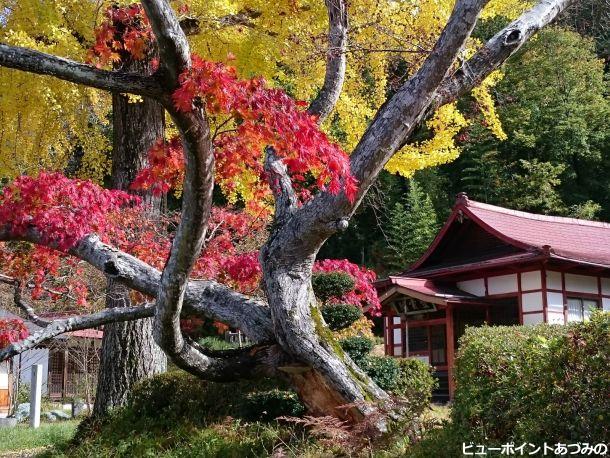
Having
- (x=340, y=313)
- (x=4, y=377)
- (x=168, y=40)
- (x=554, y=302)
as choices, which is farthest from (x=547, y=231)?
(x=168, y=40)

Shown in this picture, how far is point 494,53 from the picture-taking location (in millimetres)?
5855

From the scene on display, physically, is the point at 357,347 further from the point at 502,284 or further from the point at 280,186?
the point at 502,284

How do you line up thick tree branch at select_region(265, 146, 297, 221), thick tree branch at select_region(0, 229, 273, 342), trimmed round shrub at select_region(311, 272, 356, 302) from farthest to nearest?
trimmed round shrub at select_region(311, 272, 356, 302) → thick tree branch at select_region(265, 146, 297, 221) → thick tree branch at select_region(0, 229, 273, 342)

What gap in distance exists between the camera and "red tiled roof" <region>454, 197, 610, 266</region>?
16.5 m

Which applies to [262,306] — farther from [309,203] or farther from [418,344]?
[418,344]

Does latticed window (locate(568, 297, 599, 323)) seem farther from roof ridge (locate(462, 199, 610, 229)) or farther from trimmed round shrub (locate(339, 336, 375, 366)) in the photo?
trimmed round shrub (locate(339, 336, 375, 366))

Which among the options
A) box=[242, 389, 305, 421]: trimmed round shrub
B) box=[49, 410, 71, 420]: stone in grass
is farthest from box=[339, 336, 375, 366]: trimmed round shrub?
box=[49, 410, 71, 420]: stone in grass

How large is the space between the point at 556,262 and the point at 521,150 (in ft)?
58.3

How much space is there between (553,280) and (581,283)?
1.06 metres

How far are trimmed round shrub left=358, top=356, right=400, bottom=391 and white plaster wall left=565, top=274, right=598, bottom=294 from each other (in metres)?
9.87

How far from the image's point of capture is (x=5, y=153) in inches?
462

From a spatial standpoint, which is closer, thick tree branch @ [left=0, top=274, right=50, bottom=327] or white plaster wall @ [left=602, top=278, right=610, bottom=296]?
thick tree branch @ [left=0, top=274, right=50, bottom=327]

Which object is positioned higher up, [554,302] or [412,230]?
[412,230]

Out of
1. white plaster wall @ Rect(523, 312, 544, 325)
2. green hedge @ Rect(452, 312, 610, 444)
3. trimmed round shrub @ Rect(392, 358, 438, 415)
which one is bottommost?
trimmed round shrub @ Rect(392, 358, 438, 415)
